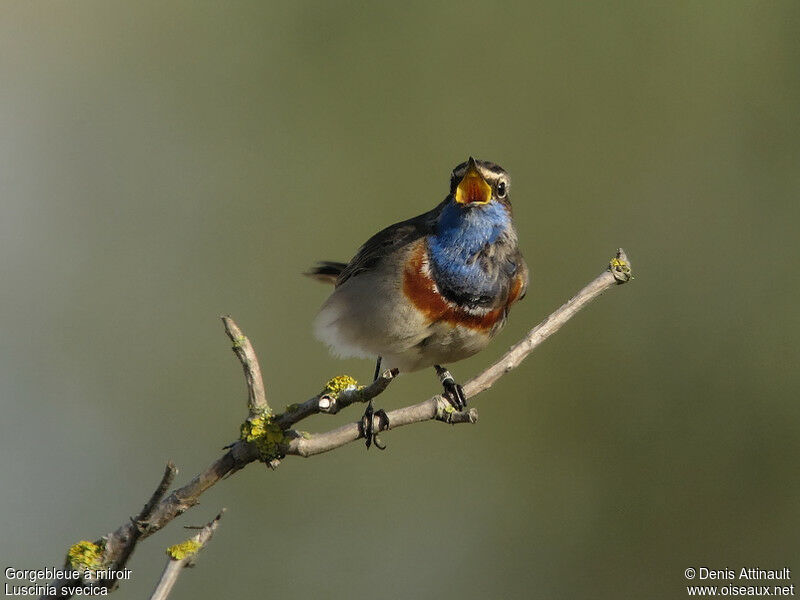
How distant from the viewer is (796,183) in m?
9.13

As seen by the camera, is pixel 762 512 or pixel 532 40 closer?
pixel 762 512

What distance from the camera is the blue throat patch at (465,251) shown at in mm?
6227

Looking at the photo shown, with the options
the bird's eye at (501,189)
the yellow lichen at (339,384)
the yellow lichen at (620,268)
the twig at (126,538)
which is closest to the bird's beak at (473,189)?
the bird's eye at (501,189)

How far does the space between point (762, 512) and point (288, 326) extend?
4.06 m

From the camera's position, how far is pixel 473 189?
627cm

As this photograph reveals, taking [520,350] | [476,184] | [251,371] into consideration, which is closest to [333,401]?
[251,371]

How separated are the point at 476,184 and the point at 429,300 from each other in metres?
0.73

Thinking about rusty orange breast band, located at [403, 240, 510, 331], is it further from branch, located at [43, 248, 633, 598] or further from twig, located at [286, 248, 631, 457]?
branch, located at [43, 248, 633, 598]

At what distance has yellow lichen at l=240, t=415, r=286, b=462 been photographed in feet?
12.7

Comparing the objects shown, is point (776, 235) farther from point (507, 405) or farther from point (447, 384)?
point (447, 384)

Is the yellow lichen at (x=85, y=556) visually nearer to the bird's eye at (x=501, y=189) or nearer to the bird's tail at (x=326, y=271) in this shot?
the bird's eye at (x=501, y=189)

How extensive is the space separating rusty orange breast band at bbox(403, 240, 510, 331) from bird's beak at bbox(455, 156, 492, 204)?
40 cm

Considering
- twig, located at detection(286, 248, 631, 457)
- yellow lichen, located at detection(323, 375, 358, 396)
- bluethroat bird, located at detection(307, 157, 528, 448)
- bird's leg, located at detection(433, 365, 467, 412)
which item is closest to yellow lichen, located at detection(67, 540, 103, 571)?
yellow lichen, located at detection(323, 375, 358, 396)

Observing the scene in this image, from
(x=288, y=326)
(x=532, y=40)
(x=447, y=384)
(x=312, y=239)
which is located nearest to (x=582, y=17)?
(x=532, y=40)
